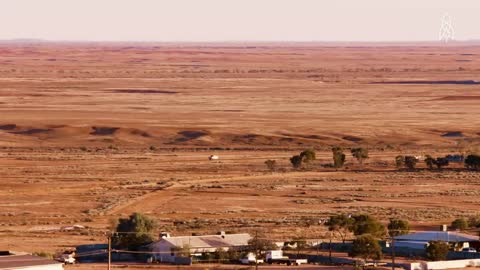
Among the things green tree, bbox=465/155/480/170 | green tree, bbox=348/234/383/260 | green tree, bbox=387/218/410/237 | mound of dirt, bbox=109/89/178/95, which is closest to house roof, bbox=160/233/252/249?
green tree, bbox=348/234/383/260

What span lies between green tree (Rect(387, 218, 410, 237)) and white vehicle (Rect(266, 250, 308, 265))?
12.7ft

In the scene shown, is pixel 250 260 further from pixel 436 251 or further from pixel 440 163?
pixel 440 163

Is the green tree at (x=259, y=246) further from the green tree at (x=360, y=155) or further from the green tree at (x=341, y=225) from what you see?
the green tree at (x=360, y=155)

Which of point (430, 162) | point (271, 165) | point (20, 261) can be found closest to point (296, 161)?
point (271, 165)

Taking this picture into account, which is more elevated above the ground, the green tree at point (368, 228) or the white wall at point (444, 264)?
the green tree at point (368, 228)

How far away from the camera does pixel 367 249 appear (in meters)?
32.8

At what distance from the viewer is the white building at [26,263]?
27062mm

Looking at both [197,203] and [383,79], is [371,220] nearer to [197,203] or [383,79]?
[197,203]

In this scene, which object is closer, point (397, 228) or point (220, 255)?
point (220, 255)

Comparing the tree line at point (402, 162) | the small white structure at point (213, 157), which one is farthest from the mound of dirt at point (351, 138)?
the tree line at point (402, 162)

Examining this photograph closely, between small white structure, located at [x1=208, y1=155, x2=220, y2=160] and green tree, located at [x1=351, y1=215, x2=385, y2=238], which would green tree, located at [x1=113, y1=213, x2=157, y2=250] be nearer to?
green tree, located at [x1=351, y1=215, x2=385, y2=238]

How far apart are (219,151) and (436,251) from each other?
3613cm

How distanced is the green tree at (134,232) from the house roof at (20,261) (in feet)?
22.1

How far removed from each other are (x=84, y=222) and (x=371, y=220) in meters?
9.92
